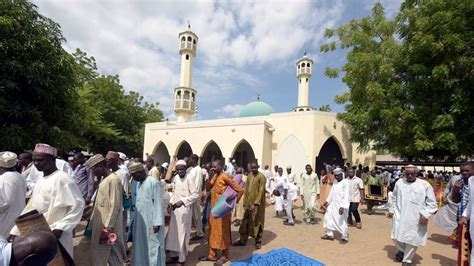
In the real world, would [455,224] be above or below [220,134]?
below

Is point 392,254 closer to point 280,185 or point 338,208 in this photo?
point 338,208

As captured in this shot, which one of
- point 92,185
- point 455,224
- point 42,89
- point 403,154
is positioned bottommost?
point 455,224

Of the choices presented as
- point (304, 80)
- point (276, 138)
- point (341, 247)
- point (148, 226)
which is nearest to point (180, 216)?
point (148, 226)

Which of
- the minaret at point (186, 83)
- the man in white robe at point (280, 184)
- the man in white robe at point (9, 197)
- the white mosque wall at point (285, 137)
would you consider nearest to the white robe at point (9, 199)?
the man in white robe at point (9, 197)

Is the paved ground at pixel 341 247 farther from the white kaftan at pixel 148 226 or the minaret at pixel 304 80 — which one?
the minaret at pixel 304 80

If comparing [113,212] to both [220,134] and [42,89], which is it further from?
[220,134]

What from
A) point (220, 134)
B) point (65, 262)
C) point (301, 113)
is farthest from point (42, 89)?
point (301, 113)

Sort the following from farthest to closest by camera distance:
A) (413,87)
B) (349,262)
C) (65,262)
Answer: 1. (413,87)
2. (349,262)
3. (65,262)

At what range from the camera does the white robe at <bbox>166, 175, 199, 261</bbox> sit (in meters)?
4.36

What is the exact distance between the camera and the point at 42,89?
29.5ft

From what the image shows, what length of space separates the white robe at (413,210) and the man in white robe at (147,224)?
3784 mm

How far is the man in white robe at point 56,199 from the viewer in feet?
8.39

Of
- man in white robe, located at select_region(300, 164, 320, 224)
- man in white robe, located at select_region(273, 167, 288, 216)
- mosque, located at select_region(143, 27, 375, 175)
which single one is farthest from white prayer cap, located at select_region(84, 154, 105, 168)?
mosque, located at select_region(143, 27, 375, 175)

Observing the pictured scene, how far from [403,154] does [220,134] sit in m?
10.5
